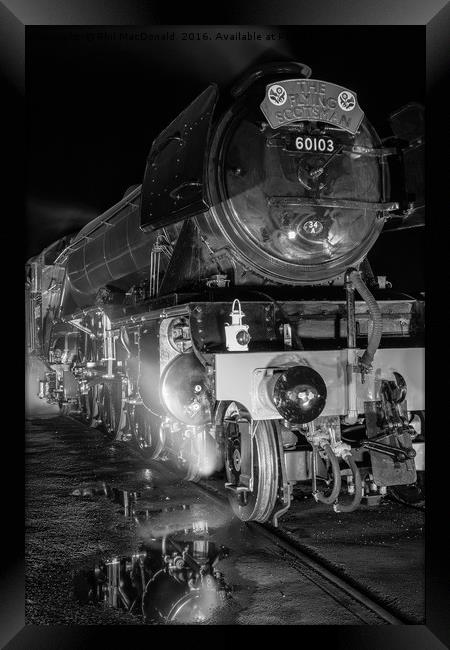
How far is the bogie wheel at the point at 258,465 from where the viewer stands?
13.8 ft

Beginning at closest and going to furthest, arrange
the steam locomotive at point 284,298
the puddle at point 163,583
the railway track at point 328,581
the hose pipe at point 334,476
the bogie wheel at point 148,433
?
the railway track at point 328,581 → the puddle at point 163,583 → the hose pipe at point 334,476 → the steam locomotive at point 284,298 → the bogie wheel at point 148,433

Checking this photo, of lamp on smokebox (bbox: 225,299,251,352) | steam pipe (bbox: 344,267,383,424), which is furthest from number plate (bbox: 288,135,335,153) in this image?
lamp on smokebox (bbox: 225,299,251,352)

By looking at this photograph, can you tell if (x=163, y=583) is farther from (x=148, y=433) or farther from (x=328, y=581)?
(x=148, y=433)

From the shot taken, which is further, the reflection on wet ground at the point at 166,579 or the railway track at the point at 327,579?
the reflection on wet ground at the point at 166,579

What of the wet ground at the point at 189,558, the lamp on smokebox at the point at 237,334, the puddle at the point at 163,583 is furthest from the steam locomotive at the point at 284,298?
the puddle at the point at 163,583

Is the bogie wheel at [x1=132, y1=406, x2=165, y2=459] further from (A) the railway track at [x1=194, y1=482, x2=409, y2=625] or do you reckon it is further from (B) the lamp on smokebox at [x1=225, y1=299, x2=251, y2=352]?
(B) the lamp on smokebox at [x1=225, y1=299, x2=251, y2=352]

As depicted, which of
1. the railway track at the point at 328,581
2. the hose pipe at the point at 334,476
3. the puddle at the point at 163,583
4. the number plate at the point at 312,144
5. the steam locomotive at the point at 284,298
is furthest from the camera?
the number plate at the point at 312,144

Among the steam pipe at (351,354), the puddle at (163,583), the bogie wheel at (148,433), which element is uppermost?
the steam pipe at (351,354)

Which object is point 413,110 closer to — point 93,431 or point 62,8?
point 62,8

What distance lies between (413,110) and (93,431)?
6477 millimetres

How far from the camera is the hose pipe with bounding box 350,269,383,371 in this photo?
159 inches

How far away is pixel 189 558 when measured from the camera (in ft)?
13.7

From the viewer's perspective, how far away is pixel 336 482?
401 cm

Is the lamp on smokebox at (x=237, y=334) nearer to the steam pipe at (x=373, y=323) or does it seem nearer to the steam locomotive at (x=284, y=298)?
the steam locomotive at (x=284, y=298)
